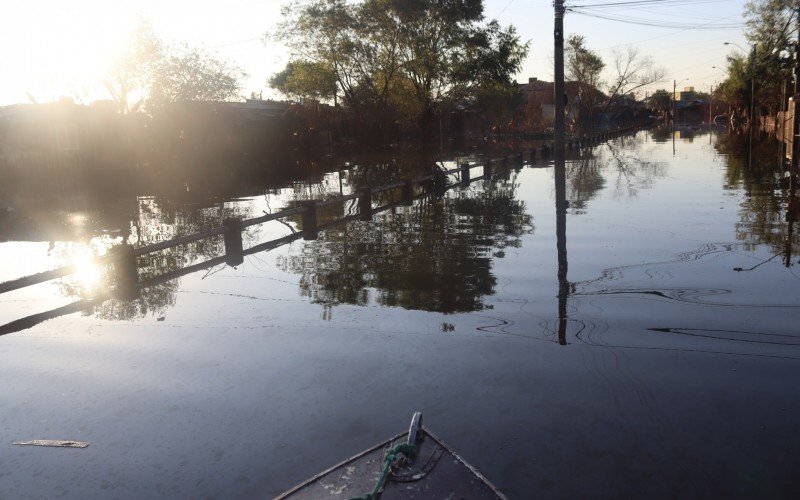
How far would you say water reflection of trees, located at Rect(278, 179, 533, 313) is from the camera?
331 inches

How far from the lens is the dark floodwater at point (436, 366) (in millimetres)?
4168

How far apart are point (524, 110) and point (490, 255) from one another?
76261 millimetres

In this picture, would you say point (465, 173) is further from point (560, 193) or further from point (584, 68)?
point (584, 68)

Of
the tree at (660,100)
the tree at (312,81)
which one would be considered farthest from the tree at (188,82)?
the tree at (660,100)

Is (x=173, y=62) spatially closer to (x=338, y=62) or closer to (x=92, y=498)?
(x=338, y=62)

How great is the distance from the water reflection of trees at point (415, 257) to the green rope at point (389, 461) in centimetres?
419

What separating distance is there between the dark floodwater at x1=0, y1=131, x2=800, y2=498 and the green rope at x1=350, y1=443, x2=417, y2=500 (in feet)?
2.73

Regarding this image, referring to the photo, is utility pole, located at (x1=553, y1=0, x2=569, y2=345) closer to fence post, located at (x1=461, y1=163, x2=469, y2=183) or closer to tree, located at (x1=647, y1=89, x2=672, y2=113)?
fence post, located at (x1=461, y1=163, x2=469, y2=183)

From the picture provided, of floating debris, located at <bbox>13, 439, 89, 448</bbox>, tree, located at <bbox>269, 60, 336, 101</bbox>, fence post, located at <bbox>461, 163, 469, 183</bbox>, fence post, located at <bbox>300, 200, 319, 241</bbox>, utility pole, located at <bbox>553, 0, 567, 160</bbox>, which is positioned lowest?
floating debris, located at <bbox>13, 439, 89, 448</bbox>

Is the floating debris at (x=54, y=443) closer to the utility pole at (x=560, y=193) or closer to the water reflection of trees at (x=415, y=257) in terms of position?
the water reflection of trees at (x=415, y=257)

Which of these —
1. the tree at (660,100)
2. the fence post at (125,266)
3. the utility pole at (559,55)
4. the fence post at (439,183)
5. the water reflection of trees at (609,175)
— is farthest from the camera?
the tree at (660,100)

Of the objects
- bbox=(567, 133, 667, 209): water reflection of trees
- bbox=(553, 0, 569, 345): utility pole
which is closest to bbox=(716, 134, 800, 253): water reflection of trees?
bbox=(567, 133, 667, 209): water reflection of trees

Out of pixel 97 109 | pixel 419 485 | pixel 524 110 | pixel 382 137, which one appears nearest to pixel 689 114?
pixel 524 110

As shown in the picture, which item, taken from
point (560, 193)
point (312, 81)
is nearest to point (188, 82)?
point (312, 81)
